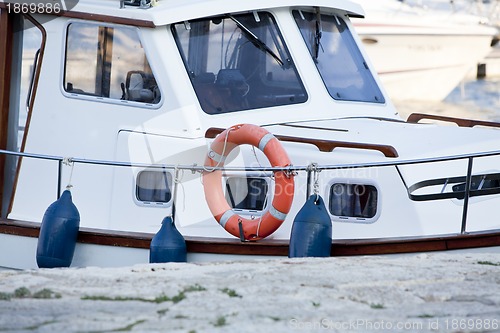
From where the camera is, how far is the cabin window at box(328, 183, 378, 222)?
21.0 ft

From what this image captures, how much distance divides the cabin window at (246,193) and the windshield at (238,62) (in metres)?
0.63

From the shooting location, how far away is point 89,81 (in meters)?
7.25

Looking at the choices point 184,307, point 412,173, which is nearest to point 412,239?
point 412,173

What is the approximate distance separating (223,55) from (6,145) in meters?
1.84

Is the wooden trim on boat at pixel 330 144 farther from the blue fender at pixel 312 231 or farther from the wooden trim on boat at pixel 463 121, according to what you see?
the wooden trim on boat at pixel 463 121

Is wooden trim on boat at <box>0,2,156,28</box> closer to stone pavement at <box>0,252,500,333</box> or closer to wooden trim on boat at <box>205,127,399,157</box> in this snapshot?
wooden trim on boat at <box>205,127,399,157</box>

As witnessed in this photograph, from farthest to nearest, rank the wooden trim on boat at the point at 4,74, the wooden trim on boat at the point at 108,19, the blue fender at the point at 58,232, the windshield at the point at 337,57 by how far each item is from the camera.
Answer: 1. the windshield at the point at 337,57
2. the wooden trim on boat at the point at 4,74
3. the wooden trim on boat at the point at 108,19
4. the blue fender at the point at 58,232

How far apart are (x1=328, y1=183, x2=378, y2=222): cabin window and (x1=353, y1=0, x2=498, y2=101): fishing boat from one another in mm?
14611

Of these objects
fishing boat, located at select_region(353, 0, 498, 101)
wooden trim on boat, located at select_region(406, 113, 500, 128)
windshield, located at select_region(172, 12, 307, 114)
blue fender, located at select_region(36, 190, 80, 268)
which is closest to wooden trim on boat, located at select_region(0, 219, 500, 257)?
blue fender, located at select_region(36, 190, 80, 268)

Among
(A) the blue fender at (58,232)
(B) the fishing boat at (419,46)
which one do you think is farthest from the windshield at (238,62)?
(B) the fishing boat at (419,46)

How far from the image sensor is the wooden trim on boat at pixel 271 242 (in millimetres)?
6000

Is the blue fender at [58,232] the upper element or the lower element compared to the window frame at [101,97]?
lower

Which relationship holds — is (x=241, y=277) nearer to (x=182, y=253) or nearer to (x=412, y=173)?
(x=182, y=253)

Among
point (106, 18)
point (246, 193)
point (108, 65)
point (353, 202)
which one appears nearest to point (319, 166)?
point (353, 202)
